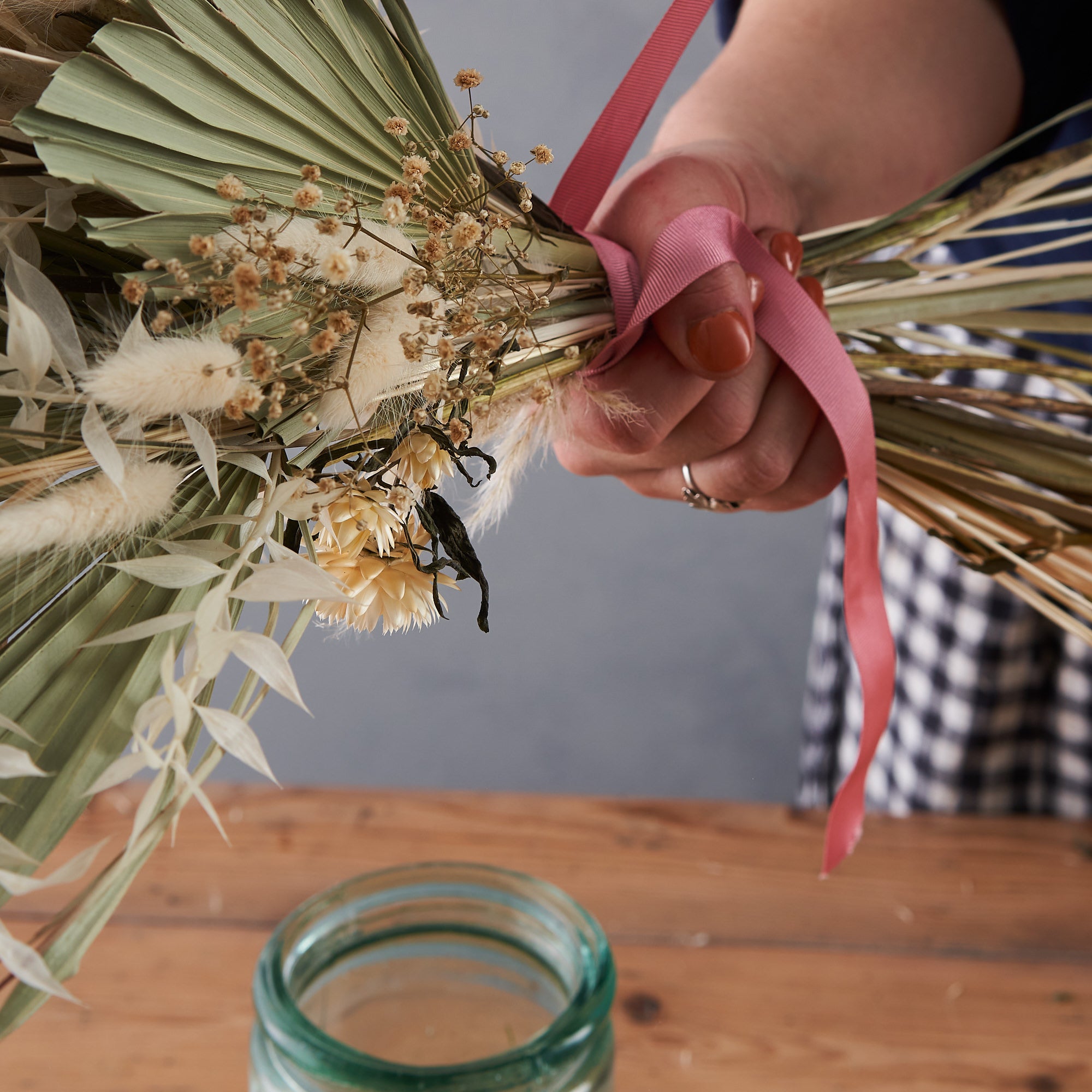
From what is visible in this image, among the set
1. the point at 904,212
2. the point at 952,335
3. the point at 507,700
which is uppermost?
the point at 904,212

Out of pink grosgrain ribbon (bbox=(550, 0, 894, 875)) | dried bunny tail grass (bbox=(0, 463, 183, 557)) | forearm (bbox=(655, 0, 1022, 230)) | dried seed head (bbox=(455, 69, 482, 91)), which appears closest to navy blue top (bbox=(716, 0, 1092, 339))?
forearm (bbox=(655, 0, 1022, 230))

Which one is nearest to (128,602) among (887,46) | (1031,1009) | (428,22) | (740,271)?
(740,271)

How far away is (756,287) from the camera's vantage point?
0.35 m

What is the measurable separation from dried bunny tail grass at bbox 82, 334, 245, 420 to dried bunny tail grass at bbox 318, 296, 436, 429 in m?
0.03

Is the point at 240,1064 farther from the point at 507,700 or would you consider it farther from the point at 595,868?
the point at 507,700

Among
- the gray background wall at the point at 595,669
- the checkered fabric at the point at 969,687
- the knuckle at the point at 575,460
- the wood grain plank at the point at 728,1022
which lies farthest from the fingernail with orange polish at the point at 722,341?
the gray background wall at the point at 595,669

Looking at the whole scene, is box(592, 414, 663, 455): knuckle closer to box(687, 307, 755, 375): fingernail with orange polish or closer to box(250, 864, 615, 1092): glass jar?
box(687, 307, 755, 375): fingernail with orange polish

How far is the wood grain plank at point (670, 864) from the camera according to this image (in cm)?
51

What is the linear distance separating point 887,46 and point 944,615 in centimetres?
40

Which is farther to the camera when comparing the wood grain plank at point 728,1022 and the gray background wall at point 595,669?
the gray background wall at point 595,669

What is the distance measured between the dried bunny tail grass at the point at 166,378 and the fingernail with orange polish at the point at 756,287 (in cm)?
21

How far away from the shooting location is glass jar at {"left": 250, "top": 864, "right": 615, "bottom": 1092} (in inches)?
11.6

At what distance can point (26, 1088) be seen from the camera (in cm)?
42

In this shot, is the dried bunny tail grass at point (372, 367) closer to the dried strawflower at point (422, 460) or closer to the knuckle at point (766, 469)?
the dried strawflower at point (422, 460)
